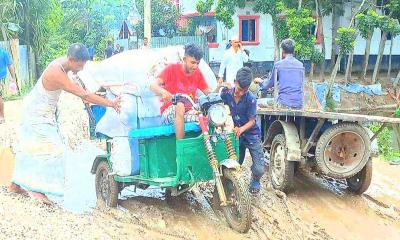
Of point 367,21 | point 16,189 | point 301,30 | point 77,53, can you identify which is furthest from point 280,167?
point 367,21

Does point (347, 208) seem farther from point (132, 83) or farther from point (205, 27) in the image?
point (205, 27)

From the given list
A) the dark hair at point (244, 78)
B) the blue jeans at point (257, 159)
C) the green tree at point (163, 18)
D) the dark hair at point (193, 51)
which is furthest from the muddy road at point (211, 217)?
the green tree at point (163, 18)

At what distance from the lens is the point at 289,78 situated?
23.4ft

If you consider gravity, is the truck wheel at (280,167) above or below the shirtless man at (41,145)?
below

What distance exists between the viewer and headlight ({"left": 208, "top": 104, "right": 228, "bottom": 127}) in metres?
5.20

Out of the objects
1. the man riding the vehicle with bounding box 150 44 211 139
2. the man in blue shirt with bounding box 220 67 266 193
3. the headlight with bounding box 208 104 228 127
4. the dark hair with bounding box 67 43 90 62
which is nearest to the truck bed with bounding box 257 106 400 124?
the man in blue shirt with bounding box 220 67 266 193

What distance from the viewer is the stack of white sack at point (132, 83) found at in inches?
223

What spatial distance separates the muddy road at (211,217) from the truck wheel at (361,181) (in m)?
0.10

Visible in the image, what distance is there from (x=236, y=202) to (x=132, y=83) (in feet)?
5.79

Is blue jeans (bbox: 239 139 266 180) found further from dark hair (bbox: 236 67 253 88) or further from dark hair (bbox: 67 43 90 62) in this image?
dark hair (bbox: 67 43 90 62)

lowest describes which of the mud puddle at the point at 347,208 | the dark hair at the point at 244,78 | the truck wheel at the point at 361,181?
the mud puddle at the point at 347,208

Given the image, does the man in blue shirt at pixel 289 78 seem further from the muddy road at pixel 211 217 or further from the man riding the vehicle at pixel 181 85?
the man riding the vehicle at pixel 181 85

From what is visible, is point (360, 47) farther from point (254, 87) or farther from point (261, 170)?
point (261, 170)

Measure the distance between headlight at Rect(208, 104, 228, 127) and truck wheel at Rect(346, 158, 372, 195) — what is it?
2.25 meters
